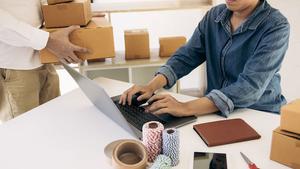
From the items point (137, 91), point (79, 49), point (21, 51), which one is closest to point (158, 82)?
point (137, 91)

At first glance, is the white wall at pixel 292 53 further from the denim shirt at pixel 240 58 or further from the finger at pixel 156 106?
the finger at pixel 156 106

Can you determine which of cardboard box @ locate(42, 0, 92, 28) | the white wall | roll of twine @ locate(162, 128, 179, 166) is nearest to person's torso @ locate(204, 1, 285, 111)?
roll of twine @ locate(162, 128, 179, 166)

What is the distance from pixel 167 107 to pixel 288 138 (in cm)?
48

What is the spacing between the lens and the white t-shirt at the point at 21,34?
1681 millimetres

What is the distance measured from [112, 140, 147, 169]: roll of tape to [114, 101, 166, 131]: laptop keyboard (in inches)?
8.5

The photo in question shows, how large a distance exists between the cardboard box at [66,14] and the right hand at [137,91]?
0.57 m

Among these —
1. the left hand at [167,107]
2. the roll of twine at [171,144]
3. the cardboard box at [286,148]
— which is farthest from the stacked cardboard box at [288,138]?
the left hand at [167,107]

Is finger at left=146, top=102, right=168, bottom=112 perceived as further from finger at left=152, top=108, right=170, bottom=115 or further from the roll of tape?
the roll of tape

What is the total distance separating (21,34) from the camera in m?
1.68

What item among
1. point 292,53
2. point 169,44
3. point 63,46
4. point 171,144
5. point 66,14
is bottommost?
point 292,53

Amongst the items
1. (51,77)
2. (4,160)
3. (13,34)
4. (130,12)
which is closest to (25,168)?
(4,160)

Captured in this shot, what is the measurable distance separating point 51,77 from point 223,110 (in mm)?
1241

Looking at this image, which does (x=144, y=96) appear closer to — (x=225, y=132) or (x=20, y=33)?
(x=225, y=132)

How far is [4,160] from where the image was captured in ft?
3.56
